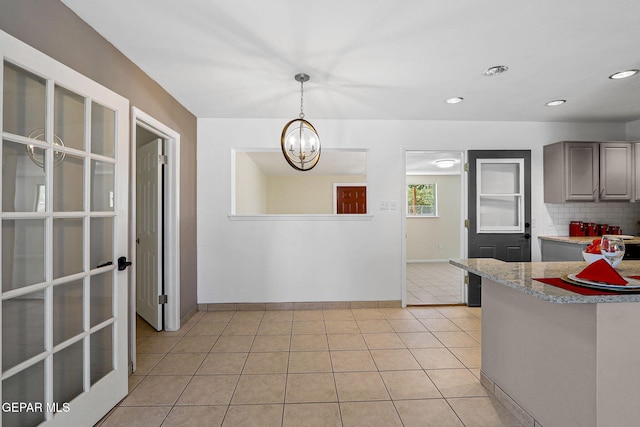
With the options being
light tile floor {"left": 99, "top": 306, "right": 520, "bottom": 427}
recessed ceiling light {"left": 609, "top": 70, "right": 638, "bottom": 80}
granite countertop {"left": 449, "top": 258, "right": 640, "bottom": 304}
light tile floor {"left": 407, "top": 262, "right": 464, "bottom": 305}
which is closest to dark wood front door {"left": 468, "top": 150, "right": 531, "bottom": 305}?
light tile floor {"left": 407, "top": 262, "right": 464, "bottom": 305}

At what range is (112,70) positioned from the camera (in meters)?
2.11

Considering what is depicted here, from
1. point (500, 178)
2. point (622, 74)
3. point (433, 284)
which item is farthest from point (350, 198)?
point (622, 74)

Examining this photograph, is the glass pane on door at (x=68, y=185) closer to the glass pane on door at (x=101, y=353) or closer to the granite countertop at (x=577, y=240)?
the glass pane on door at (x=101, y=353)

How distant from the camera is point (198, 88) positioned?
2.84m

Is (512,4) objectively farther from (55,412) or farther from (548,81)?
(55,412)

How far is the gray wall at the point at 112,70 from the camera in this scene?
1479 millimetres

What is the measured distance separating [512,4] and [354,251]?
2736 millimetres

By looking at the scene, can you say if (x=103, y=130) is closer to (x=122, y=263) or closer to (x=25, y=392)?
(x=122, y=263)

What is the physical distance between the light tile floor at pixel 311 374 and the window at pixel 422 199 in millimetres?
4534

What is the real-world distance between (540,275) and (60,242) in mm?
2543

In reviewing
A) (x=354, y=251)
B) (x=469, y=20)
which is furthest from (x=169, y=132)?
(x=469, y=20)

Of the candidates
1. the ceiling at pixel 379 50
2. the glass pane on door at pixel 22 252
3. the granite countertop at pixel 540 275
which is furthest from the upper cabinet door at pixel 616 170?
the glass pane on door at pixel 22 252

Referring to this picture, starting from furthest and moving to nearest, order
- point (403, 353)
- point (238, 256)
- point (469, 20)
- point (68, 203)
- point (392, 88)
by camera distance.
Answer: point (238, 256) → point (392, 88) → point (403, 353) → point (469, 20) → point (68, 203)

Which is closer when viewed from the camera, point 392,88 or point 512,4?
point 512,4
